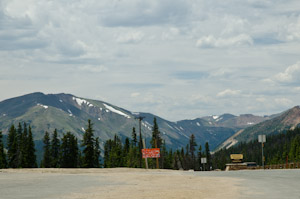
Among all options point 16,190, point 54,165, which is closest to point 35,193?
point 16,190

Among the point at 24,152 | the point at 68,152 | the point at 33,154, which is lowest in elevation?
the point at 33,154

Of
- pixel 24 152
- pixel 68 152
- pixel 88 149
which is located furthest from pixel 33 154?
pixel 88 149

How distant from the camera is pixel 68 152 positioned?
3868 inches

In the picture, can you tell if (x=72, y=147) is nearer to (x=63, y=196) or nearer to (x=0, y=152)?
(x=0, y=152)

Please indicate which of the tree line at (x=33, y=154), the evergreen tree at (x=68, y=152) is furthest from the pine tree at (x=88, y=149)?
the evergreen tree at (x=68, y=152)

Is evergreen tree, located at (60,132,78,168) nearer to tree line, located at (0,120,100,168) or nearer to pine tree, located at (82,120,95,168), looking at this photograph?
tree line, located at (0,120,100,168)

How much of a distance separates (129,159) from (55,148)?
18.9 meters

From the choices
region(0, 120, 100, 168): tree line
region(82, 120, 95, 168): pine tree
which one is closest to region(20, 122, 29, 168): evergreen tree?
region(0, 120, 100, 168): tree line

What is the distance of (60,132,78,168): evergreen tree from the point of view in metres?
96.9

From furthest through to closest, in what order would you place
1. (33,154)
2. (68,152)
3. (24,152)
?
(68,152)
(33,154)
(24,152)

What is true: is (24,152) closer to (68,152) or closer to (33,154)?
(33,154)

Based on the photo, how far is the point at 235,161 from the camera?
55.6 meters

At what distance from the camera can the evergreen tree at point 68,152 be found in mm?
96875

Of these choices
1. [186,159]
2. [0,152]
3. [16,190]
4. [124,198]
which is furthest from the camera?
[186,159]
